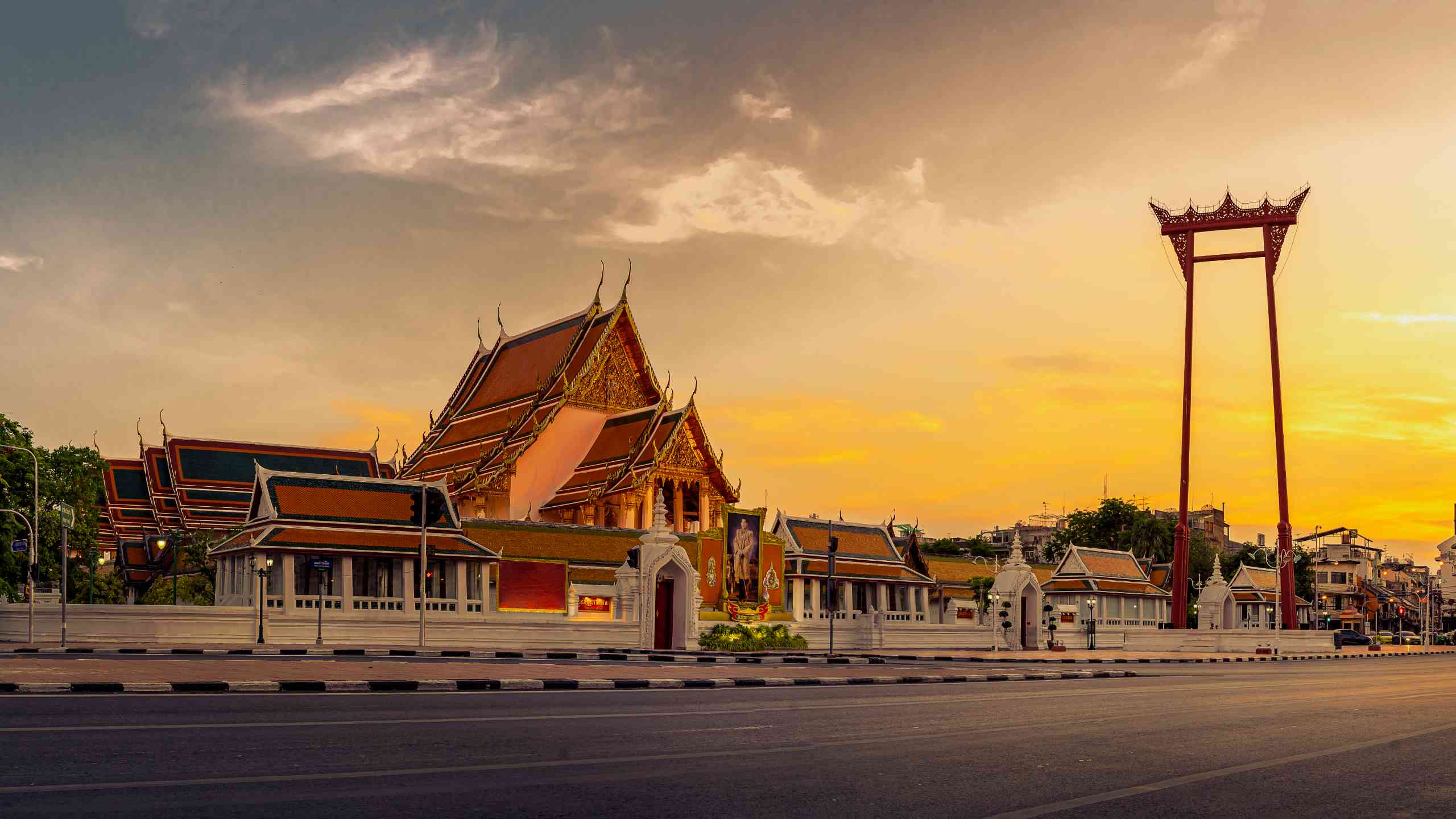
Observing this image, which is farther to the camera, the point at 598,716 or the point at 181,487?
the point at 181,487

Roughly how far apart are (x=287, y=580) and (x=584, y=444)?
2423 centimetres

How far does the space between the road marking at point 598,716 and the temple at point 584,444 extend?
38.1 meters

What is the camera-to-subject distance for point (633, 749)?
11227 mm

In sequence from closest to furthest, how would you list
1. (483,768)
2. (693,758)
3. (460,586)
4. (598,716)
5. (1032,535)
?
(483,768) → (693,758) → (598,716) → (460,586) → (1032,535)

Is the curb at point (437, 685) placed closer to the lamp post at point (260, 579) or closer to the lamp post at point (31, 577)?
the lamp post at point (260, 579)

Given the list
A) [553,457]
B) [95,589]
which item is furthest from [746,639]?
[95,589]

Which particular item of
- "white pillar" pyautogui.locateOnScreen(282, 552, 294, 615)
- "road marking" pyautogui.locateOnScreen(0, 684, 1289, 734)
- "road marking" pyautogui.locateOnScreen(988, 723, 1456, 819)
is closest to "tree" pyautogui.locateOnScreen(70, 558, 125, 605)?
"white pillar" pyautogui.locateOnScreen(282, 552, 294, 615)

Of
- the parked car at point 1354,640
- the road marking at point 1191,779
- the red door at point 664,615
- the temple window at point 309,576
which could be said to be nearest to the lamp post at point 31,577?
the temple window at point 309,576

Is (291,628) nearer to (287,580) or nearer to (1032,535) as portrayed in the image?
(287,580)

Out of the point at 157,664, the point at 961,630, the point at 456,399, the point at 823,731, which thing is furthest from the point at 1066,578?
Answer: the point at 823,731

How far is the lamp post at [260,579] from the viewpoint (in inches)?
1540

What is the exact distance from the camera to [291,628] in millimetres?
40312

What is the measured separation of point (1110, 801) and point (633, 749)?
409 centimetres

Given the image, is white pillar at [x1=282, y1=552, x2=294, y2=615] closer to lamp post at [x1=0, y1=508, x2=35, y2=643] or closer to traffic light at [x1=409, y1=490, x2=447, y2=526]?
traffic light at [x1=409, y1=490, x2=447, y2=526]
